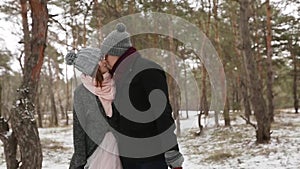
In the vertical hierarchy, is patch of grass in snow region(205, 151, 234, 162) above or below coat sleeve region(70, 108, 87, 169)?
below

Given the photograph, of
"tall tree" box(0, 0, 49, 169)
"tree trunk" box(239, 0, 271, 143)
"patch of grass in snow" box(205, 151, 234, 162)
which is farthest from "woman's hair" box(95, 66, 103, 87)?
"tree trunk" box(239, 0, 271, 143)

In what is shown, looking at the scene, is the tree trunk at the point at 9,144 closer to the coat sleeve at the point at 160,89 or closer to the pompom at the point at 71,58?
the pompom at the point at 71,58

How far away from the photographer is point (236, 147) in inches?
396

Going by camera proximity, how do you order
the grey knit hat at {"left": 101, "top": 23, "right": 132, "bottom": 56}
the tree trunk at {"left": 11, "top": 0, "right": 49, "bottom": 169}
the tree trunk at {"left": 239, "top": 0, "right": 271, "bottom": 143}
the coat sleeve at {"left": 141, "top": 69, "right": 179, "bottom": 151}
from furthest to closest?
the tree trunk at {"left": 239, "top": 0, "right": 271, "bottom": 143}
the tree trunk at {"left": 11, "top": 0, "right": 49, "bottom": 169}
the grey knit hat at {"left": 101, "top": 23, "right": 132, "bottom": 56}
the coat sleeve at {"left": 141, "top": 69, "right": 179, "bottom": 151}

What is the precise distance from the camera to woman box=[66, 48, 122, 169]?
7.25 ft

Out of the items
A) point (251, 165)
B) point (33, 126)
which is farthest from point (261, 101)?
Result: point (33, 126)

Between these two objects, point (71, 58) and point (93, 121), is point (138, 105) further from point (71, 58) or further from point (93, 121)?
point (71, 58)

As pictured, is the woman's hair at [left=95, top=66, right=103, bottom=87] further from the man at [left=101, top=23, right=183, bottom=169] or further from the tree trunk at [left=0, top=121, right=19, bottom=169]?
the tree trunk at [left=0, top=121, right=19, bottom=169]

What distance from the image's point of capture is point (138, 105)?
2.19m

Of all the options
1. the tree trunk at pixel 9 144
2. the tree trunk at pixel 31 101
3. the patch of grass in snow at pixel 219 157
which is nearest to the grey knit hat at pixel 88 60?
the tree trunk at pixel 31 101

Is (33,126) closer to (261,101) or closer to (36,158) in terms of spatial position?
(36,158)

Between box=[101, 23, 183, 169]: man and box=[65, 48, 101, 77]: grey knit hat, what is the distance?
63 millimetres

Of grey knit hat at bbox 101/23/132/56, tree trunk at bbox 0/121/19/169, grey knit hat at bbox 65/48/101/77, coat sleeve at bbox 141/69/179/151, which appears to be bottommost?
tree trunk at bbox 0/121/19/169

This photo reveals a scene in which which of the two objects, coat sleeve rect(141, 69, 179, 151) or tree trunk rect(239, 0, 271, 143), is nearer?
coat sleeve rect(141, 69, 179, 151)
